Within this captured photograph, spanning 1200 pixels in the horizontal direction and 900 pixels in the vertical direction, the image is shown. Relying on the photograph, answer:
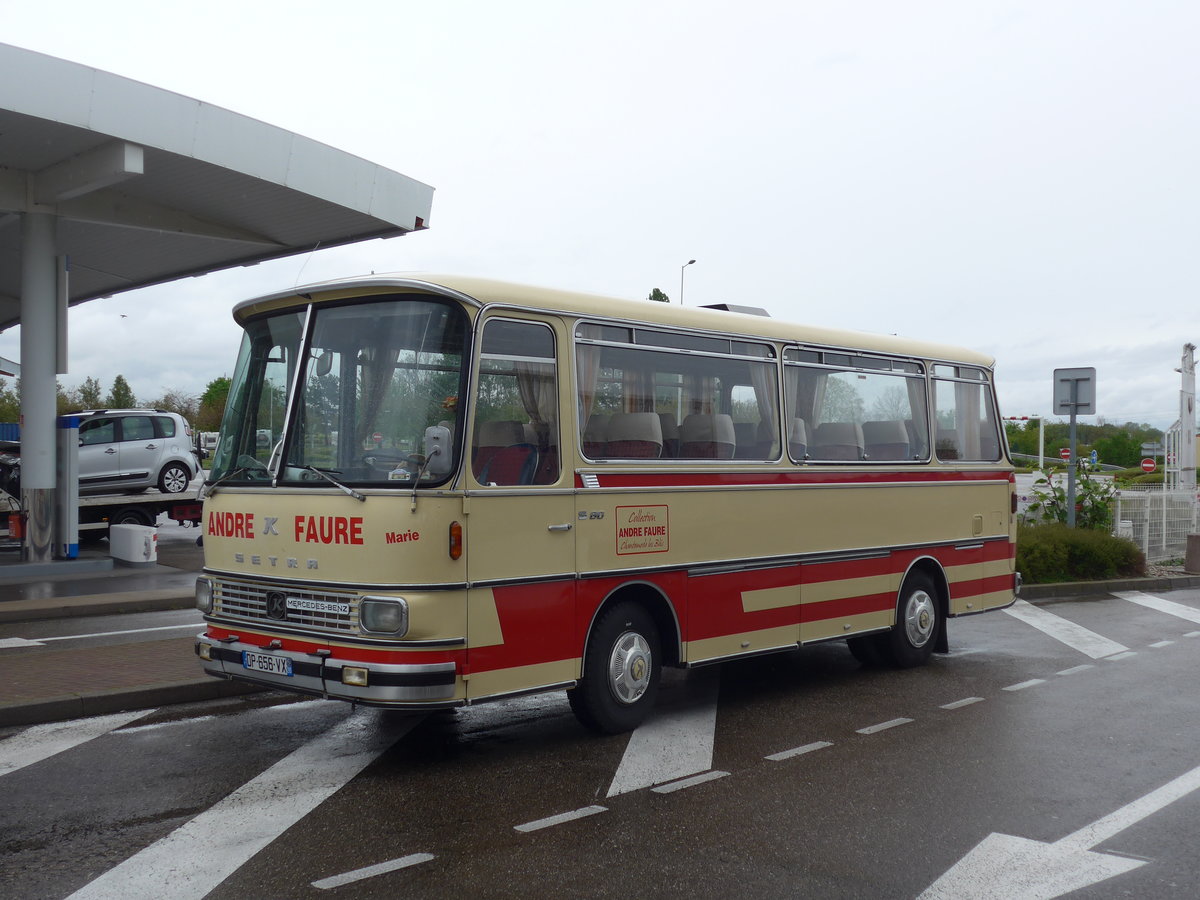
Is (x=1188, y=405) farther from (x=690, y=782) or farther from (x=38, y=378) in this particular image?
(x=690, y=782)

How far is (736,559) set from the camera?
8.73 metres

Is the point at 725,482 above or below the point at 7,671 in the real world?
above

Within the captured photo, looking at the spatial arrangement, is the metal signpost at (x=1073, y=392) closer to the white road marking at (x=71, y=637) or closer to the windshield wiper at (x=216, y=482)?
the white road marking at (x=71, y=637)

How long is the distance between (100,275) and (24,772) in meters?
19.3

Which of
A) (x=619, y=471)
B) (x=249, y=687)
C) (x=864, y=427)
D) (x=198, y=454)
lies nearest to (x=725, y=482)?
(x=619, y=471)

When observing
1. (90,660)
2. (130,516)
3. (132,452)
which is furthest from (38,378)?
(90,660)

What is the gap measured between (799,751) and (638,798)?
1.57 meters

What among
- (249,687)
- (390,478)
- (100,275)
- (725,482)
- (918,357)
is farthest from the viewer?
(100,275)

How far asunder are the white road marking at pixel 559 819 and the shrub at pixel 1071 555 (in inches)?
505

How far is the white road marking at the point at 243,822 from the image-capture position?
500 centimetres

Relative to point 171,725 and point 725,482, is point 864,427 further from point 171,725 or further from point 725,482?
point 171,725

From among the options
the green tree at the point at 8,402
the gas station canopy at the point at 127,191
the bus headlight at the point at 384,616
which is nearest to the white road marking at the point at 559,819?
the bus headlight at the point at 384,616

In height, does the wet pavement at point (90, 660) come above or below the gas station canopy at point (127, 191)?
below

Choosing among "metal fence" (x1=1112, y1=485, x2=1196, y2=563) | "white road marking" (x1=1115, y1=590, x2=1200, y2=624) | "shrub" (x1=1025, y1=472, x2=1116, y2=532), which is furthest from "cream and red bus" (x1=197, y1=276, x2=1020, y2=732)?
"metal fence" (x1=1112, y1=485, x2=1196, y2=563)
